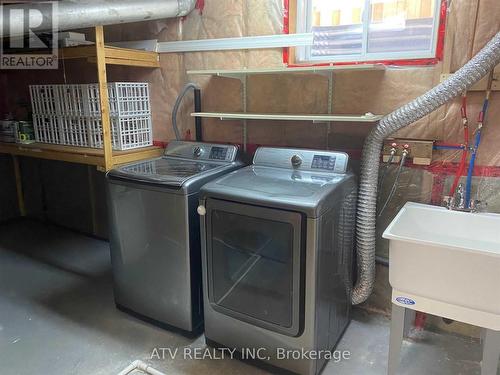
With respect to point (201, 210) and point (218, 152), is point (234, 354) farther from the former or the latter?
point (218, 152)

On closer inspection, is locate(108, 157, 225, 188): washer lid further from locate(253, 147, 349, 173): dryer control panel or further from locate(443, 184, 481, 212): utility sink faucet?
locate(443, 184, 481, 212): utility sink faucet

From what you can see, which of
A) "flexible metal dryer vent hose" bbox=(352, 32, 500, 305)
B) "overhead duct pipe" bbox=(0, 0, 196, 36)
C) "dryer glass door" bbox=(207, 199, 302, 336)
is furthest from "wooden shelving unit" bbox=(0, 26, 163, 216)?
"flexible metal dryer vent hose" bbox=(352, 32, 500, 305)

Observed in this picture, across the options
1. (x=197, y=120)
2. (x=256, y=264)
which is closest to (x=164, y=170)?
(x=197, y=120)

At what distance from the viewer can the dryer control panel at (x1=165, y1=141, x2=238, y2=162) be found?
2385 millimetres

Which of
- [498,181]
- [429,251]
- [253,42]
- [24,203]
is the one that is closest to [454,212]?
[498,181]

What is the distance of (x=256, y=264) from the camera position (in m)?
1.81

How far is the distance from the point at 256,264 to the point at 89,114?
1.60 metres

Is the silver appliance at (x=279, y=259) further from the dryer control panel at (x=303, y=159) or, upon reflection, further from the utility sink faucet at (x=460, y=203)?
the utility sink faucet at (x=460, y=203)

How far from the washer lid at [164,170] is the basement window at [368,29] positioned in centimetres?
93

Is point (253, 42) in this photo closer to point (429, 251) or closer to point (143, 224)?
point (143, 224)

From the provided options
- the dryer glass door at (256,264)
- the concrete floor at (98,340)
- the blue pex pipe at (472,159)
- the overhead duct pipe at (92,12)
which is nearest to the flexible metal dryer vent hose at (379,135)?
the blue pex pipe at (472,159)

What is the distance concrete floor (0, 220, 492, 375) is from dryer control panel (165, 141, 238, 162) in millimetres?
1070

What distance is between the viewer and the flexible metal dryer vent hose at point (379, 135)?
1.64m

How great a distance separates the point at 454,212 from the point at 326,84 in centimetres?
99
